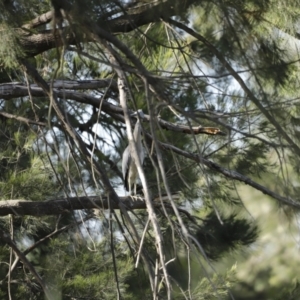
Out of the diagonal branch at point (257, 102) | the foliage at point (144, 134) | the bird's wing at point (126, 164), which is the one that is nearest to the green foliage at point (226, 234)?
the foliage at point (144, 134)

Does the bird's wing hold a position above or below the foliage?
above

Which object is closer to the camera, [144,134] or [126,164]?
[144,134]

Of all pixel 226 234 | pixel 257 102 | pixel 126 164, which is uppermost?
pixel 126 164

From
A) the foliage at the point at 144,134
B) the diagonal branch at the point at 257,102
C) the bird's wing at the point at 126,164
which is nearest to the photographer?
the diagonal branch at the point at 257,102

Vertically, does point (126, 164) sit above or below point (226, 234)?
above

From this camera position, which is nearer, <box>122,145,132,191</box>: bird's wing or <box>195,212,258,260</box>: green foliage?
<box>122,145,132,191</box>: bird's wing

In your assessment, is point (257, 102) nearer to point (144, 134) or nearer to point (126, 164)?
point (144, 134)

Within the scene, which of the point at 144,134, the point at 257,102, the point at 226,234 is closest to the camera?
the point at 257,102

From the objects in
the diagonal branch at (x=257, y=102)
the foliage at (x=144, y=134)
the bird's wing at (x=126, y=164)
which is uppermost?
the bird's wing at (x=126, y=164)

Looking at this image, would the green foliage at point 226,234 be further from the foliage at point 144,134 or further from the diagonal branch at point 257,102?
the diagonal branch at point 257,102

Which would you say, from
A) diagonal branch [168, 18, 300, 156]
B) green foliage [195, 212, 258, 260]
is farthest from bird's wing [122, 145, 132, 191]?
diagonal branch [168, 18, 300, 156]

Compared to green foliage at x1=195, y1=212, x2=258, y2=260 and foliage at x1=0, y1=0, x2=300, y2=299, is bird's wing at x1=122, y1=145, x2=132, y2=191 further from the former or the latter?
green foliage at x1=195, y1=212, x2=258, y2=260

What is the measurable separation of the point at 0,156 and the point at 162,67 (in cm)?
102

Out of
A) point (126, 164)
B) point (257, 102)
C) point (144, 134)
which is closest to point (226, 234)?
point (126, 164)
